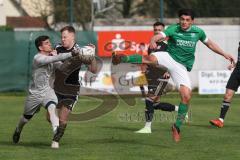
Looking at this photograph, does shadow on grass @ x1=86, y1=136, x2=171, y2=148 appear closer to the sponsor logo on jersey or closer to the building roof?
the sponsor logo on jersey

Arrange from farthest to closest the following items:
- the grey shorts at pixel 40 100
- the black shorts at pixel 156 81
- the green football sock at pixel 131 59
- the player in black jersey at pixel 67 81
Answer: the black shorts at pixel 156 81
the green football sock at pixel 131 59
the grey shorts at pixel 40 100
the player in black jersey at pixel 67 81

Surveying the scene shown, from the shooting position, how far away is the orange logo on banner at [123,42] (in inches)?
1091

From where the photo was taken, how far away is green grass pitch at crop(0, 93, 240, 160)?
34.4 feet

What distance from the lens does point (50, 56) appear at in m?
11.0

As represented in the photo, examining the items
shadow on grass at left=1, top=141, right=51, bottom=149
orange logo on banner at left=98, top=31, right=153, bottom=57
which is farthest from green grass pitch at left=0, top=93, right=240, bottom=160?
orange logo on banner at left=98, top=31, right=153, bottom=57

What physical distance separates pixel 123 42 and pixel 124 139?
50.3ft

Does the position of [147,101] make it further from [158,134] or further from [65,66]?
[65,66]

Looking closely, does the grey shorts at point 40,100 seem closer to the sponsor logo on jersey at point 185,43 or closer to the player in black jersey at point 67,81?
the player in black jersey at point 67,81

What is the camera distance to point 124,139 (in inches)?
498

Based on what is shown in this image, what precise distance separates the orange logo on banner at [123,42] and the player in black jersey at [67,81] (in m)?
16.0

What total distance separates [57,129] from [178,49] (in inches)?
93.5

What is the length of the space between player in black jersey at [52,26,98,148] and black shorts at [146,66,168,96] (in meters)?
2.99

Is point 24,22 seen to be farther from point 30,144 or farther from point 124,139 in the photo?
point 30,144

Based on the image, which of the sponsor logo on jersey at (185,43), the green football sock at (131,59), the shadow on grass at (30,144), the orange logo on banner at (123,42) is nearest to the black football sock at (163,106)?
the sponsor logo on jersey at (185,43)
